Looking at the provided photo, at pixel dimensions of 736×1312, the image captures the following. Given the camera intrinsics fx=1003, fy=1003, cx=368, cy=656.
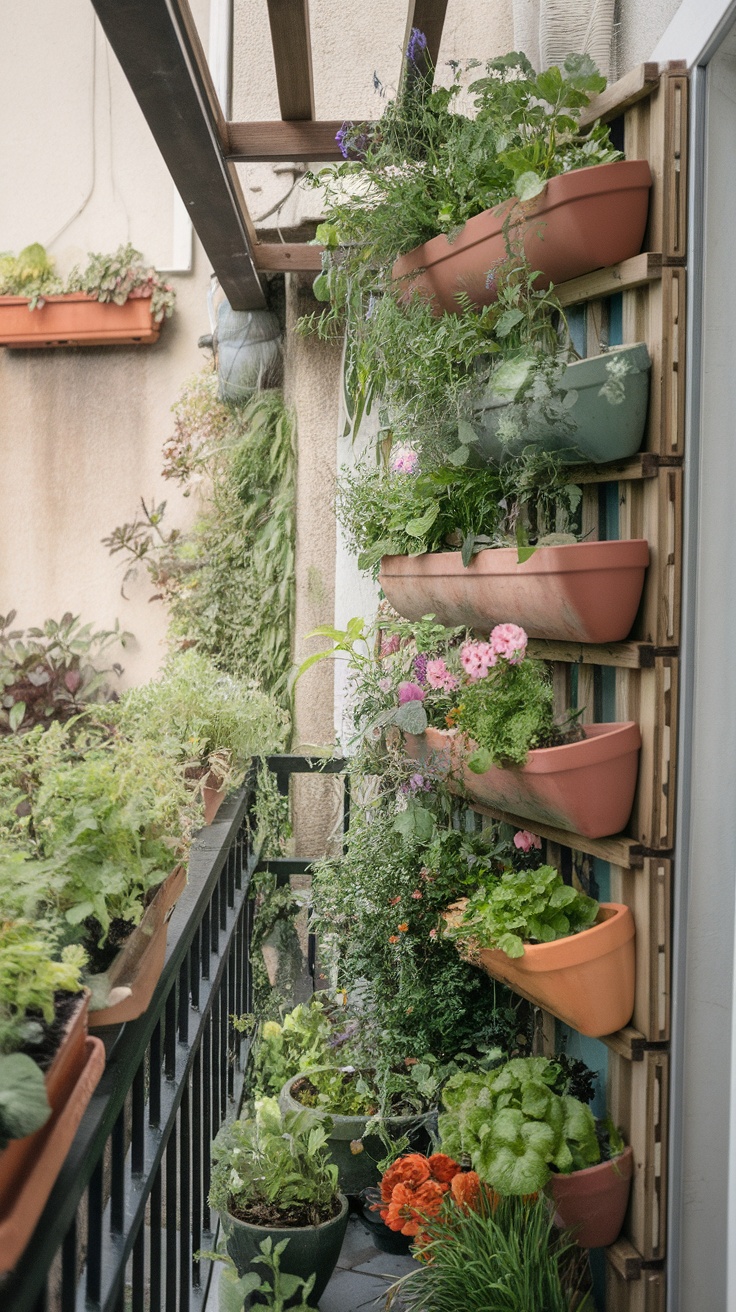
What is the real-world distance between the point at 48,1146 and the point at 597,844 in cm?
113

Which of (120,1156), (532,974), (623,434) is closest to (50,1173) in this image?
(120,1156)

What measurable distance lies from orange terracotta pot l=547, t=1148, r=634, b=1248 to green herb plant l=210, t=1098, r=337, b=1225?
455mm

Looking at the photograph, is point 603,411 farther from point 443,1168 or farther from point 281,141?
point 281,141

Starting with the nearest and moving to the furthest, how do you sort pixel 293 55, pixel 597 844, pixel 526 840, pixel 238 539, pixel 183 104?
pixel 597 844
pixel 526 840
pixel 183 104
pixel 293 55
pixel 238 539

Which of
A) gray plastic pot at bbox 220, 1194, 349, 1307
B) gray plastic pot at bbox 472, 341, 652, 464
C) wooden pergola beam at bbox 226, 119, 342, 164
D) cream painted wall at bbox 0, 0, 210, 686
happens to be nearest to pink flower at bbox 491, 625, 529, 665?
gray plastic pot at bbox 472, 341, 652, 464

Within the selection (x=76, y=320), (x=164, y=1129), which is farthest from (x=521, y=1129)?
(x=76, y=320)

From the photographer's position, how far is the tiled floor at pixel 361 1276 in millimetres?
1934

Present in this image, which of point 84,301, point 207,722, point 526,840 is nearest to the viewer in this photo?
point 526,840

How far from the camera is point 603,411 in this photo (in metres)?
1.62

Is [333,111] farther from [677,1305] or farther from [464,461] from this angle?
[677,1305]

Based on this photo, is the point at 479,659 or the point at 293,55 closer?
the point at 479,659

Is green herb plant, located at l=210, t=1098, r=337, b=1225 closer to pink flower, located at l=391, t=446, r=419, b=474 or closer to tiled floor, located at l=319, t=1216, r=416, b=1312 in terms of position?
tiled floor, located at l=319, t=1216, r=416, b=1312

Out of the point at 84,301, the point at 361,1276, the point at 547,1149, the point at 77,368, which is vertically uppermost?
the point at 84,301

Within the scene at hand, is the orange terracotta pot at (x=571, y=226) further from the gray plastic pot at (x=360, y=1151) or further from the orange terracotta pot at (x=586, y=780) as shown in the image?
the gray plastic pot at (x=360, y=1151)
